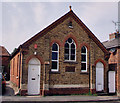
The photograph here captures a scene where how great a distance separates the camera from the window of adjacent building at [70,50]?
16.2 m

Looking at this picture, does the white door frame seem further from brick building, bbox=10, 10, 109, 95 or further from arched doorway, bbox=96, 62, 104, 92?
arched doorway, bbox=96, 62, 104, 92

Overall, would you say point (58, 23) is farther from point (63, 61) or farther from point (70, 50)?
point (63, 61)

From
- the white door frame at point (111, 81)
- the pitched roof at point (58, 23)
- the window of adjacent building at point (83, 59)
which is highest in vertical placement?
the pitched roof at point (58, 23)

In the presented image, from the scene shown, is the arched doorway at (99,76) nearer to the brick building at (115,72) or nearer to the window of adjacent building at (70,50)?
the brick building at (115,72)

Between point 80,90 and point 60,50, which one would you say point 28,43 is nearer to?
point 60,50

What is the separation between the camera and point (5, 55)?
3356 cm

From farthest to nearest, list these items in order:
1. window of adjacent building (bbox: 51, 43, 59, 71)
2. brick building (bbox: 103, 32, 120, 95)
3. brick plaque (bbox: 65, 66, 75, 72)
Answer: brick building (bbox: 103, 32, 120, 95) < brick plaque (bbox: 65, 66, 75, 72) < window of adjacent building (bbox: 51, 43, 59, 71)

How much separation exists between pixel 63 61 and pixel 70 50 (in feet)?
4.25

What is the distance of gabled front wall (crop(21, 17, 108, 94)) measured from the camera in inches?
587

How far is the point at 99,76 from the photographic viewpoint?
56.8 feet

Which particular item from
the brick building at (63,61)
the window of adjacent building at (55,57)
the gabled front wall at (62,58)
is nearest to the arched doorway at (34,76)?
the brick building at (63,61)

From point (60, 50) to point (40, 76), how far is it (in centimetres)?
291

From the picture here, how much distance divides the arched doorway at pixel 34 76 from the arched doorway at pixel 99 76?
590 centimetres

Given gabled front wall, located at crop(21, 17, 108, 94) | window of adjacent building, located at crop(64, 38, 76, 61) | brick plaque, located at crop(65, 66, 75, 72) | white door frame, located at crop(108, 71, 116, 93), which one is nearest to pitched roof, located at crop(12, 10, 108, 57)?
gabled front wall, located at crop(21, 17, 108, 94)
